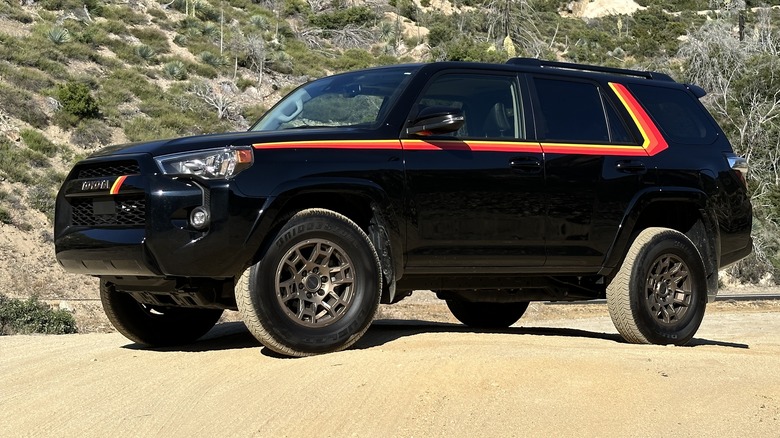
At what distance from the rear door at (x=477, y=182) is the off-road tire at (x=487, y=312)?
90.8 inches

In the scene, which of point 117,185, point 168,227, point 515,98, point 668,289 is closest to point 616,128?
point 515,98

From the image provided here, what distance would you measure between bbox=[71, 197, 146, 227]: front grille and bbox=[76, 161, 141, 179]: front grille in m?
0.16

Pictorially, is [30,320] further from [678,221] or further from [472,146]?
[678,221]

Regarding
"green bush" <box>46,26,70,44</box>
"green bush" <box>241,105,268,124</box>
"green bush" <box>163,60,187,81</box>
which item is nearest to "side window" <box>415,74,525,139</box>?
"green bush" <box>241,105,268,124</box>

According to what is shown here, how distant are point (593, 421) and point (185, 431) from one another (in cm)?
189

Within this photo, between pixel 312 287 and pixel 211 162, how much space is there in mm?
968

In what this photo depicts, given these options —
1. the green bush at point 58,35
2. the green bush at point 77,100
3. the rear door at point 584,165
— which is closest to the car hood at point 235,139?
the rear door at point 584,165

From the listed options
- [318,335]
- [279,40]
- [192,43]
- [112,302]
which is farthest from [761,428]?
[279,40]

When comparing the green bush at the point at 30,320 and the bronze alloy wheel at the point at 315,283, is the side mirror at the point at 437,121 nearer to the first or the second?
the bronze alloy wheel at the point at 315,283

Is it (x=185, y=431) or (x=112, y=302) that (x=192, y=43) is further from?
(x=185, y=431)

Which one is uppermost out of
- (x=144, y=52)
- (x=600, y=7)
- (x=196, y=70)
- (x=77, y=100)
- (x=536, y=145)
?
(x=600, y=7)

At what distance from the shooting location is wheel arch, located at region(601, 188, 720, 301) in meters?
7.83

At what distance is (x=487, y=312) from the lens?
9633 millimetres

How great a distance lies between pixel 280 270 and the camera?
20.1 ft
